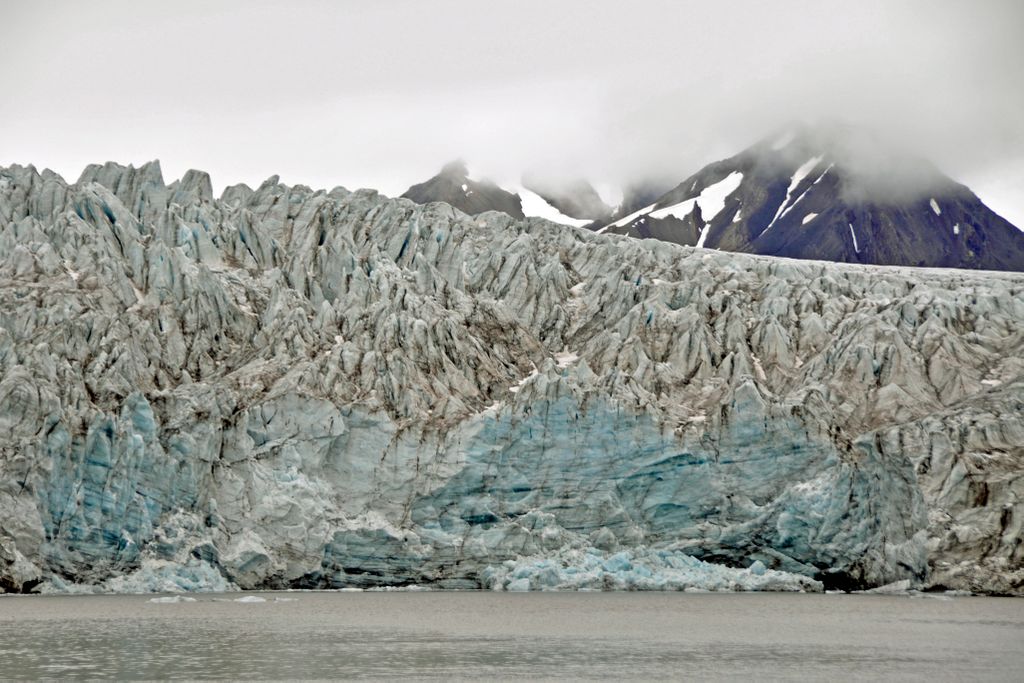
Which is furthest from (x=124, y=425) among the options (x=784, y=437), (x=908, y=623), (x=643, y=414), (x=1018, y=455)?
(x=1018, y=455)

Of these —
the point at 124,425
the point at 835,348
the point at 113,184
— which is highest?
the point at 113,184

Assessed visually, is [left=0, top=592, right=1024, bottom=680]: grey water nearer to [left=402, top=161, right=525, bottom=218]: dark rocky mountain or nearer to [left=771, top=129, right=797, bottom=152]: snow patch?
[left=402, top=161, right=525, bottom=218]: dark rocky mountain

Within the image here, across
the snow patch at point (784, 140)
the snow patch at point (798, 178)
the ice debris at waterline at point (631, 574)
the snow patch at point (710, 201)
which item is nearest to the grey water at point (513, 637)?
the ice debris at waterline at point (631, 574)

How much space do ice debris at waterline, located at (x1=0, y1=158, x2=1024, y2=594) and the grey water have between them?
103 inches

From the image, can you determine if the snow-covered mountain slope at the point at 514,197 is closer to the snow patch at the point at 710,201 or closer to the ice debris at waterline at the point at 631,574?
the snow patch at the point at 710,201

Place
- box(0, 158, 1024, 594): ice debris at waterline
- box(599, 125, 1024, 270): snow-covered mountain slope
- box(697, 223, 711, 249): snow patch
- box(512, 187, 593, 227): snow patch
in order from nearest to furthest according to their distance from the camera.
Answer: box(0, 158, 1024, 594): ice debris at waterline
box(599, 125, 1024, 270): snow-covered mountain slope
box(697, 223, 711, 249): snow patch
box(512, 187, 593, 227): snow patch

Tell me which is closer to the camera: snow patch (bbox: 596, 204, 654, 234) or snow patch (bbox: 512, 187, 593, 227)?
snow patch (bbox: 596, 204, 654, 234)

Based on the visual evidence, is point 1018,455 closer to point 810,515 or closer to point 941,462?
point 941,462

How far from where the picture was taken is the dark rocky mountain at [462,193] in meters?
113

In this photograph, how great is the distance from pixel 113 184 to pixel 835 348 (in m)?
43.9

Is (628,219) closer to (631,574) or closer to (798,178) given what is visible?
(798,178)

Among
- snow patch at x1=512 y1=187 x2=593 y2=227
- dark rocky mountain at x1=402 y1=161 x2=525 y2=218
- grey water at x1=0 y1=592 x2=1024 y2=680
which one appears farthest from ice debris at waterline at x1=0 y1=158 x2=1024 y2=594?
snow patch at x1=512 y1=187 x2=593 y2=227

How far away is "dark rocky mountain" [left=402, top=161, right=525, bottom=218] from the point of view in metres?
113

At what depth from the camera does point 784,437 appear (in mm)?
63188
